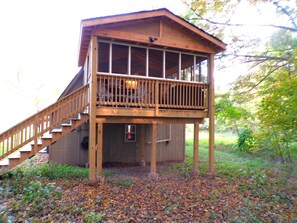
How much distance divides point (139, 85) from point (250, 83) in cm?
856

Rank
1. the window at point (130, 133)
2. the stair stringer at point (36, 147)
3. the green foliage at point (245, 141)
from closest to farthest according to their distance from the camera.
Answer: the stair stringer at point (36, 147), the window at point (130, 133), the green foliage at point (245, 141)

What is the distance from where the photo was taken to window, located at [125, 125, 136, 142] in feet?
36.4

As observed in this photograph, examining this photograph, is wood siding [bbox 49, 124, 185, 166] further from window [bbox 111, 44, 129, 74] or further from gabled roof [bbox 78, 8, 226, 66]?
gabled roof [bbox 78, 8, 226, 66]

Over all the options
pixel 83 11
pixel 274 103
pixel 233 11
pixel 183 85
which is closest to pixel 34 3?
pixel 83 11

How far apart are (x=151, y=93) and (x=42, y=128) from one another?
12.5 ft

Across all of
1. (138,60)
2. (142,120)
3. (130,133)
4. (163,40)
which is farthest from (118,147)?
(163,40)

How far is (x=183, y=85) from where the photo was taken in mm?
8273

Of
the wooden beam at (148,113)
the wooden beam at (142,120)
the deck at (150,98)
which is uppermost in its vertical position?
the deck at (150,98)

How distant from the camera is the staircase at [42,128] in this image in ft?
21.3

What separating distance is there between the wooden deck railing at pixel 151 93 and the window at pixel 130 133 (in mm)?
3184

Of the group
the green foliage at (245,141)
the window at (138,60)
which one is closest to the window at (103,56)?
the window at (138,60)

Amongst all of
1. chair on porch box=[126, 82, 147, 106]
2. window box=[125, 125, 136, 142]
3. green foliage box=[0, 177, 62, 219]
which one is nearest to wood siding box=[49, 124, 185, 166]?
window box=[125, 125, 136, 142]

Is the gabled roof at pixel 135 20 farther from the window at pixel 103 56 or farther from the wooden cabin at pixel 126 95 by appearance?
the window at pixel 103 56

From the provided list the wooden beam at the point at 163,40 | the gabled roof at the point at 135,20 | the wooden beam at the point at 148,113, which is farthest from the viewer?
the wooden beam at the point at 148,113
